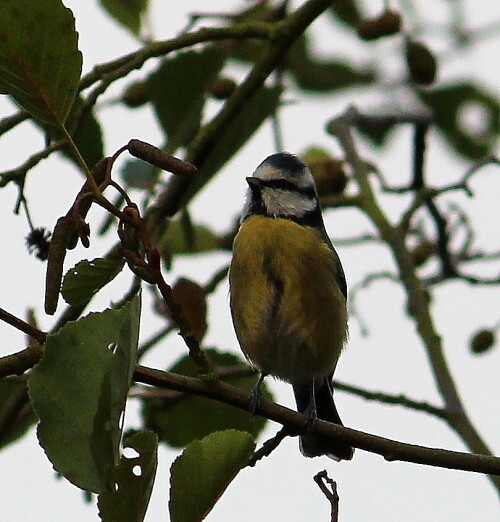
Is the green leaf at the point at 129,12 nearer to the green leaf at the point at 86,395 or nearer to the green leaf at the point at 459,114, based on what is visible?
the green leaf at the point at 459,114

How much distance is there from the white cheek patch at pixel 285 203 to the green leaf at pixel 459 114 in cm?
107

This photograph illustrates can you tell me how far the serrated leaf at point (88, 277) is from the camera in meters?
2.03

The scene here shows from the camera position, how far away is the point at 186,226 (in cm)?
368

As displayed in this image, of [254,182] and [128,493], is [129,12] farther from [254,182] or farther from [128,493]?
[128,493]

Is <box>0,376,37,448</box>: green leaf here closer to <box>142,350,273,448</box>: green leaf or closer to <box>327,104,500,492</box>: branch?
<box>142,350,273,448</box>: green leaf

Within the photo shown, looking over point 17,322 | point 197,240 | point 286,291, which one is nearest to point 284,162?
point 197,240

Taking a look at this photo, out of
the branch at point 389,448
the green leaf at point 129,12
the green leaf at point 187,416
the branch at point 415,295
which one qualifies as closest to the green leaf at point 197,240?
the branch at point 415,295

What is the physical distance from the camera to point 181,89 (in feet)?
12.3

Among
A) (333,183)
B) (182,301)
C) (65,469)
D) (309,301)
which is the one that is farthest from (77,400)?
(333,183)

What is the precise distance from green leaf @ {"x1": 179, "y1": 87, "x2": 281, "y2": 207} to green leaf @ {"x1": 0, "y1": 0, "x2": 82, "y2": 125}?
4.96ft

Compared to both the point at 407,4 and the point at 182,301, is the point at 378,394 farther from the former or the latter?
the point at 407,4

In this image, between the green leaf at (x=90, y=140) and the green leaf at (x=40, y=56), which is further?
the green leaf at (x=90, y=140)

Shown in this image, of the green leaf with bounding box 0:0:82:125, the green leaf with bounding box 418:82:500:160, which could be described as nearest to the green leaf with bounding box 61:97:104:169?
the green leaf with bounding box 0:0:82:125

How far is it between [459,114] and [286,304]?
1884mm
